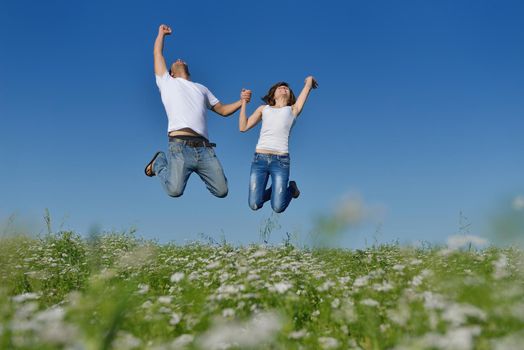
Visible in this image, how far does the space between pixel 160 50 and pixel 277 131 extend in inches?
92.4

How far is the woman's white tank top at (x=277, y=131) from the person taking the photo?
30.2 feet

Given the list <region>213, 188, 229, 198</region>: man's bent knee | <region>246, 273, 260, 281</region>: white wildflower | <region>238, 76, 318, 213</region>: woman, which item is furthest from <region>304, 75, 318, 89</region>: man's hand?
<region>246, 273, 260, 281</region>: white wildflower

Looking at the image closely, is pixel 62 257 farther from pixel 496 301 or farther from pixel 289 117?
pixel 496 301

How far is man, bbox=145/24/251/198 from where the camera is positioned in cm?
858

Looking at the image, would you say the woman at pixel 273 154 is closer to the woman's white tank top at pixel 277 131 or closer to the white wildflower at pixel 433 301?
the woman's white tank top at pixel 277 131

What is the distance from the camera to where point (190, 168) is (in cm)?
859

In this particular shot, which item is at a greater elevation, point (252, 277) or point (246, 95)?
point (246, 95)

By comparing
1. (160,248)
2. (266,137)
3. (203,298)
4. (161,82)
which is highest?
(161,82)

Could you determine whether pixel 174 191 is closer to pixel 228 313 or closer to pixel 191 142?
pixel 191 142

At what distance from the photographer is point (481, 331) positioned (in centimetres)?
354

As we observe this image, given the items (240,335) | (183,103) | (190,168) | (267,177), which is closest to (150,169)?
(190,168)

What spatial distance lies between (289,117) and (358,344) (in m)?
5.86

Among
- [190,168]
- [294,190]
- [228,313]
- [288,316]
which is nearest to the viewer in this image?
[228,313]

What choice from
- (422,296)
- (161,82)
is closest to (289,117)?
(161,82)
